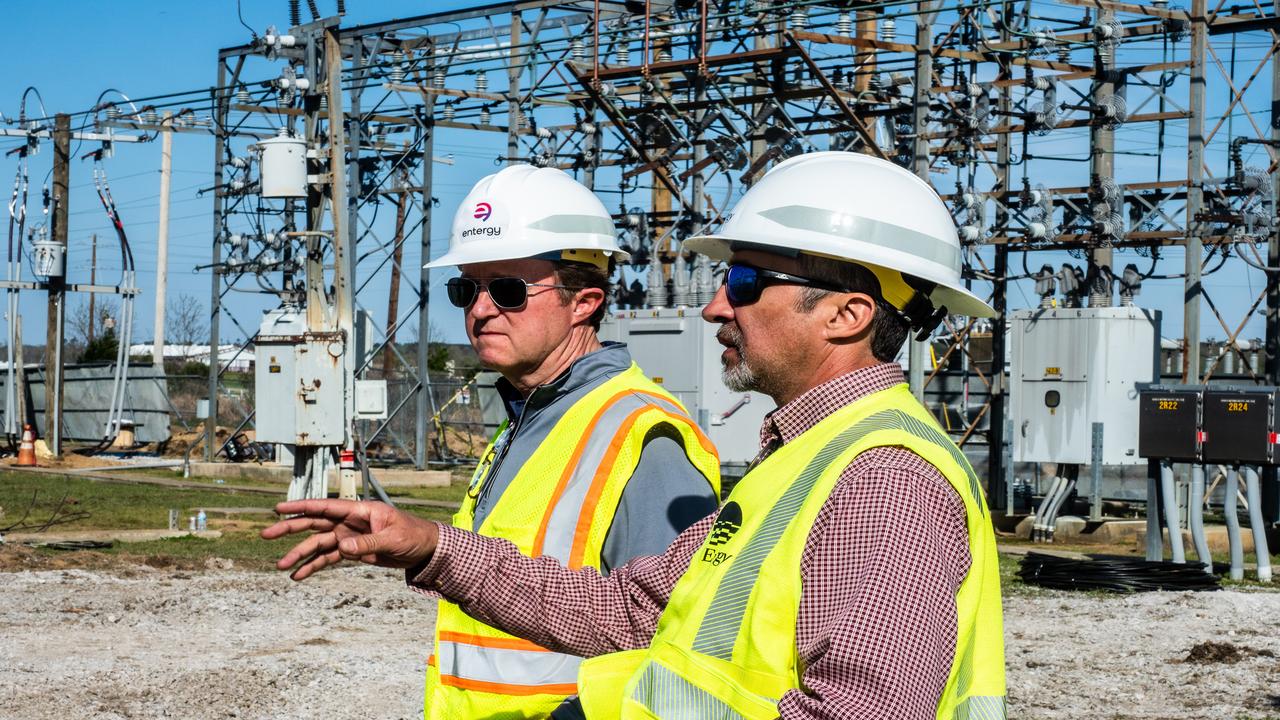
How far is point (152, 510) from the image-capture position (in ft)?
63.2

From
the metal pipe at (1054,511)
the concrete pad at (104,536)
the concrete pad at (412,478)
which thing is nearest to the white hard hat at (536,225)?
the concrete pad at (104,536)

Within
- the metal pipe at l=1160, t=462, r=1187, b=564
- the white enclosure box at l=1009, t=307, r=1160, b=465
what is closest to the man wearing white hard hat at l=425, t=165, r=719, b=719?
the metal pipe at l=1160, t=462, r=1187, b=564

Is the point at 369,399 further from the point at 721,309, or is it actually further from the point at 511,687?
the point at 721,309

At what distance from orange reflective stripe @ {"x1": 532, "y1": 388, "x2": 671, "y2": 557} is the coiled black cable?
34.7 feet

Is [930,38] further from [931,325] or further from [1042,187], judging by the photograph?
[931,325]

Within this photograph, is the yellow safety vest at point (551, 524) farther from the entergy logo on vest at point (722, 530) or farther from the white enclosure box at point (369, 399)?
the white enclosure box at point (369, 399)

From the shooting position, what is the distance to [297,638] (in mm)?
10383

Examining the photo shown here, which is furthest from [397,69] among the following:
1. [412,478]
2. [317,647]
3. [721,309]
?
[721,309]

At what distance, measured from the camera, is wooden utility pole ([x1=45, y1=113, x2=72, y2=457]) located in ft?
105

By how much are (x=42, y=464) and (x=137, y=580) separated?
17762 mm

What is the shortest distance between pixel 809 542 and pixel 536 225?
2.06 metres

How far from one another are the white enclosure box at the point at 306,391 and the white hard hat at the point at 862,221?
14.1m

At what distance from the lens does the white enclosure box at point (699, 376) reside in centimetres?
2030

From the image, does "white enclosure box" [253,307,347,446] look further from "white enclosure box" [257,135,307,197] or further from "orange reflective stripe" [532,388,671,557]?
"orange reflective stripe" [532,388,671,557]
